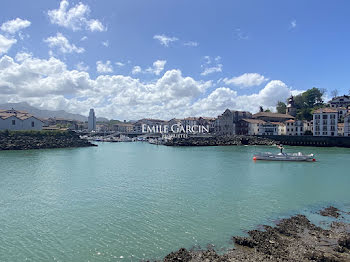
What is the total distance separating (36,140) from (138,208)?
56804mm

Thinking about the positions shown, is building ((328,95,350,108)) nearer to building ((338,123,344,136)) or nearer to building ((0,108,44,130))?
building ((338,123,344,136))

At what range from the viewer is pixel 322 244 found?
11.4 m

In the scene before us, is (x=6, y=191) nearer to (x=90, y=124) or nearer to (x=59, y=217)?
(x=59, y=217)

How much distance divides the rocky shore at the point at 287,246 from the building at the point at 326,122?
6593 cm

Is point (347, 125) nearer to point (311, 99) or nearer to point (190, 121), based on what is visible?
point (311, 99)

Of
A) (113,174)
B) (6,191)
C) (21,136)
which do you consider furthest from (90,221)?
(21,136)

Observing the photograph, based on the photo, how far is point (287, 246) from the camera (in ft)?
36.4

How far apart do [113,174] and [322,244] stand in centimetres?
2301

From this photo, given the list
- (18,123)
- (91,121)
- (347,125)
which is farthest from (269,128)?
(91,121)

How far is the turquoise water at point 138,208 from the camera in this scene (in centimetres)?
1159

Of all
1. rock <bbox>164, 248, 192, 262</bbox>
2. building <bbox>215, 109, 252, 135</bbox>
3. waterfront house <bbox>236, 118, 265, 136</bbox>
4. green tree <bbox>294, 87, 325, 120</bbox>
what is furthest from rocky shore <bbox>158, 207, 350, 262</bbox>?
green tree <bbox>294, 87, 325, 120</bbox>

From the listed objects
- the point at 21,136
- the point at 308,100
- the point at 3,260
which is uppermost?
the point at 308,100

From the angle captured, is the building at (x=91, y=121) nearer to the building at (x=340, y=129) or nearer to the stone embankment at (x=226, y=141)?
the stone embankment at (x=226, y=141)

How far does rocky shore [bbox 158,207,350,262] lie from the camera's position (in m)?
10.1
